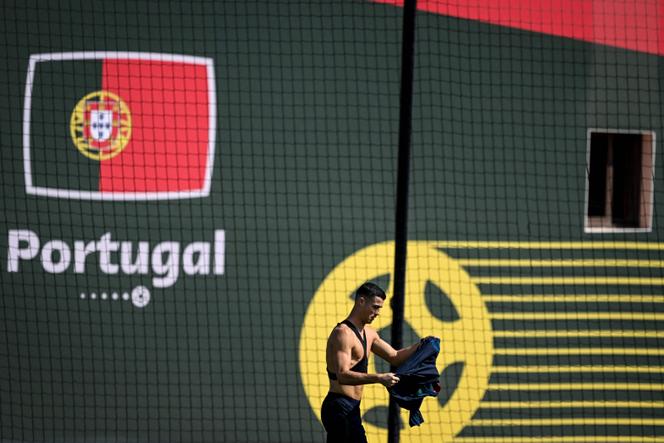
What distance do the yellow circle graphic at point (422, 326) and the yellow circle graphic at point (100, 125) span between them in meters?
2.33

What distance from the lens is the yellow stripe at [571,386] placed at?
31.2 feet

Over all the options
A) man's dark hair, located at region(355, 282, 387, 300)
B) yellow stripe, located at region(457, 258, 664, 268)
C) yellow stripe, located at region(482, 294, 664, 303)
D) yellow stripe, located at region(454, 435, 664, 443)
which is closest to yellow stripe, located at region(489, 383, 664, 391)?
yellow stripe, located at region(454, 435, 664, 443)

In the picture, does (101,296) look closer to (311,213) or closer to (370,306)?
(311,213)

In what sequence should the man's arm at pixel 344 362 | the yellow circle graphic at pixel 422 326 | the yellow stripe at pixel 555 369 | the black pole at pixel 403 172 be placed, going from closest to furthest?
the man's arm at pixel 344 362, the black pole at pixel 403 172, the yellow circle graphic at pixel 422 326, the yellow stripe at pixel 555 369

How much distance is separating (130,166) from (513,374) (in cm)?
416

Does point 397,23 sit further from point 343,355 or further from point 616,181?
point 343,355

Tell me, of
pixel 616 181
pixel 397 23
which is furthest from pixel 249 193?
pixel 616 181

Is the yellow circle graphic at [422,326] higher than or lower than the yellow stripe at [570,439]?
higher

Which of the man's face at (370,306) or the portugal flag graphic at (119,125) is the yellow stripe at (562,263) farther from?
the man's face at (370,306)

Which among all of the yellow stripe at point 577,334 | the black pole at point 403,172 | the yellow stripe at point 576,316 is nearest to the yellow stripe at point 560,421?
the yellow stripe at point 577,334

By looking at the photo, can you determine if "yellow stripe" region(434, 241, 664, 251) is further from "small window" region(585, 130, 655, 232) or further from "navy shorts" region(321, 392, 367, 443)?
"navy shorts" region(321, 392, 367, 443)

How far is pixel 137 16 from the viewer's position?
29.2 feet

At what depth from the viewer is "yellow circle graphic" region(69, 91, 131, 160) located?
881 cm

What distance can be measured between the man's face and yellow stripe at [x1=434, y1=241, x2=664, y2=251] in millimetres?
3002
